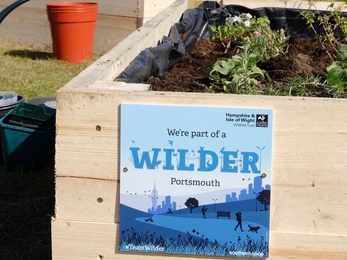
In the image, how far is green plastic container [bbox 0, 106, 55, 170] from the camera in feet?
13.5

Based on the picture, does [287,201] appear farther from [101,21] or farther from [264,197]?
[101,21]

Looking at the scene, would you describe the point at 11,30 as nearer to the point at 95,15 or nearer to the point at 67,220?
the point at 95,15

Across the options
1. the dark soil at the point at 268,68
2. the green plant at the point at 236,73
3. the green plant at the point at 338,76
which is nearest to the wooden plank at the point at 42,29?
the dark soil at the point at 268,68

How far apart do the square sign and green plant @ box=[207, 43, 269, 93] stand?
0.67 metres

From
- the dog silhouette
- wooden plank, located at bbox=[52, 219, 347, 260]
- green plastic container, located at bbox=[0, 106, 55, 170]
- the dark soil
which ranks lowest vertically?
green plastic container, located at bbox=[0, 106, 55, 170]

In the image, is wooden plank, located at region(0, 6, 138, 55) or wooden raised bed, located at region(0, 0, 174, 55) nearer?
wooden raised bed, located at region(0, 0, 174, 55)

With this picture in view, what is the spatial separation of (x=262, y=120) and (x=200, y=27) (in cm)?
289

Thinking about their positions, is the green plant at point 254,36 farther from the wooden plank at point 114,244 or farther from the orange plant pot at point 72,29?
the orange plant pot at point 72,29

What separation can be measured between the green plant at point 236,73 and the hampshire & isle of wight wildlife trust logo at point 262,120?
2.11 feet

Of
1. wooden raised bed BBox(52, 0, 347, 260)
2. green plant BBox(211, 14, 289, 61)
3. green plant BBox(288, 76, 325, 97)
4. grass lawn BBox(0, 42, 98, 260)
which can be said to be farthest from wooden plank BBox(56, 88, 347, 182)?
green plant BBox(211, 14, 289, 61)

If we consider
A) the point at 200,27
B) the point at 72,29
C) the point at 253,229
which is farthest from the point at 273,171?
the point at 72,29

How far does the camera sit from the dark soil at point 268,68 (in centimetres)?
316

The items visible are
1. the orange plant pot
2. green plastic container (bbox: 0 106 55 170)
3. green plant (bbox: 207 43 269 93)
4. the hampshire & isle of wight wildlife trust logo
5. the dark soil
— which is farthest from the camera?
the orange plant pot

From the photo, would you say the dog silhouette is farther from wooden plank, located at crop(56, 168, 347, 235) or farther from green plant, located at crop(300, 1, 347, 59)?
green plant, located at crop(300, 1, 347, 59)
